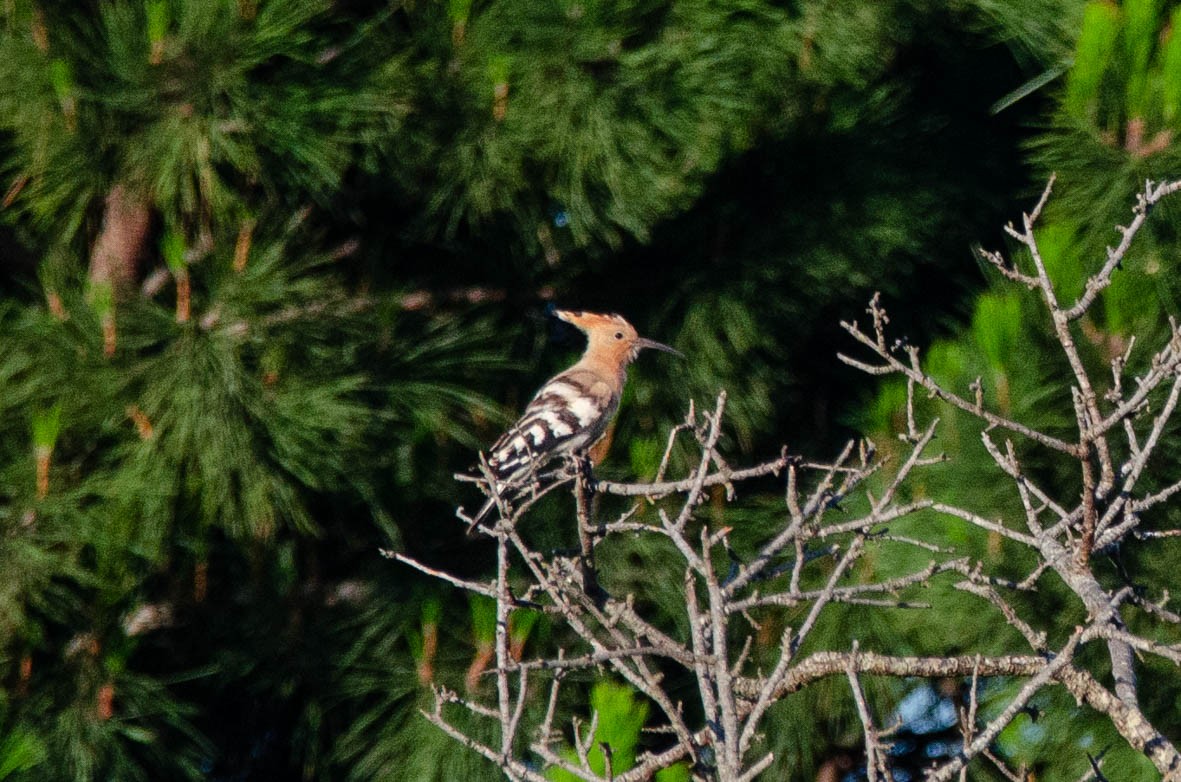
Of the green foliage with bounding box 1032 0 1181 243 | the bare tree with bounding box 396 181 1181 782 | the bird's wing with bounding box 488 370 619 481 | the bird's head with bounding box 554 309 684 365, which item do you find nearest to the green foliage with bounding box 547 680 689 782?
the bare tree with bounding box 396 181 1181 782

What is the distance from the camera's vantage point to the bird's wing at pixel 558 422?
2715 mm

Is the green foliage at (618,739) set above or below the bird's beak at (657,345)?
above

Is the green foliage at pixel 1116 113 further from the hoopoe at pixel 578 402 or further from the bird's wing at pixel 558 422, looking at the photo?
the bird's wing at pixel 558 422

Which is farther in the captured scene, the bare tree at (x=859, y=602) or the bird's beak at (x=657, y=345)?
the bird's beak at (x=657, y=345)

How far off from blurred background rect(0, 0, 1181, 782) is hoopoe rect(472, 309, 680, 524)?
0.07m

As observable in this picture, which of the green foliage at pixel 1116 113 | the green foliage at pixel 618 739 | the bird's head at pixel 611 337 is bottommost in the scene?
the bird's head at pixel 611 337

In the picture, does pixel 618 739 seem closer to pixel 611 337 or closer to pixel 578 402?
pixel 578 402

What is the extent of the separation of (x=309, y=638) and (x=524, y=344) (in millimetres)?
691

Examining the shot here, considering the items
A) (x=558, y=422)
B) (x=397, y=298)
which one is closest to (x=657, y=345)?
(x=558, y=422)

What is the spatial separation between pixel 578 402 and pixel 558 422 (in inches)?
5.2

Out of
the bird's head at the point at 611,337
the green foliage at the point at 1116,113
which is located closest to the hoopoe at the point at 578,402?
the bird's head at the point at 611,337

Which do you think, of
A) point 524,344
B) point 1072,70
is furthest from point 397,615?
point 1072,70

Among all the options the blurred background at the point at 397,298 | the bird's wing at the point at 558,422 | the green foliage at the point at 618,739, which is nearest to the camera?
the green foliage at the point at 618,739

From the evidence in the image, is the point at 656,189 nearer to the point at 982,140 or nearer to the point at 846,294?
the point at 846,294
